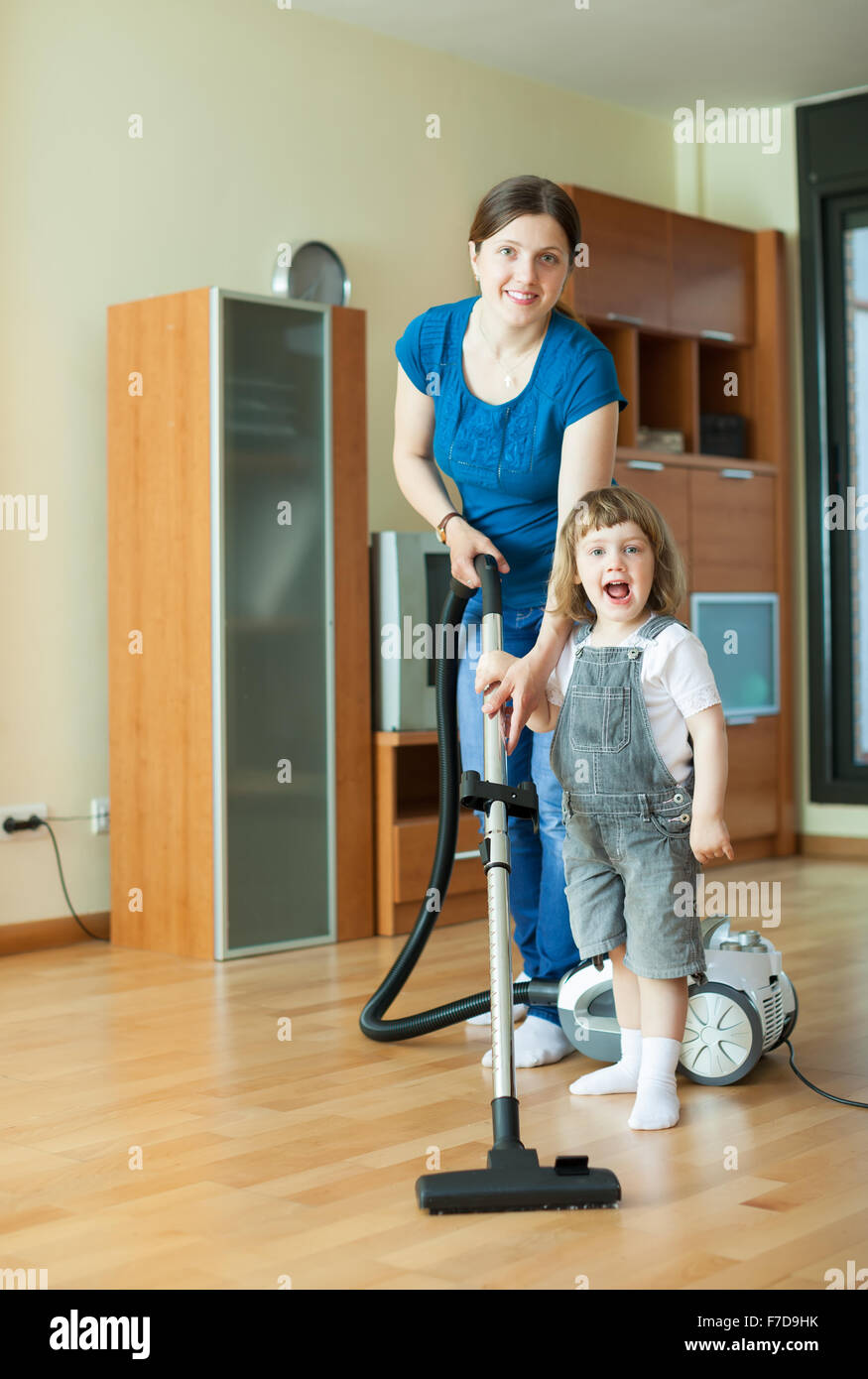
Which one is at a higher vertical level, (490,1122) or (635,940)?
(635,940)

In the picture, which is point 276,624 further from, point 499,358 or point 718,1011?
point 718,1011

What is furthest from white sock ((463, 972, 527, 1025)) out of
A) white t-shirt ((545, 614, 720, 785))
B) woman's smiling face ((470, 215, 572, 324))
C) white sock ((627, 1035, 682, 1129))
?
woman's smiling face ((470, 215, 572, 324))

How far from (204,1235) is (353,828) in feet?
6.91

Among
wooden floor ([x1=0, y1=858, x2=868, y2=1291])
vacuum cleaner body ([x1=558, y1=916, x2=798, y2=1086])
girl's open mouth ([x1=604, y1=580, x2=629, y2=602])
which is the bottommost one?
wooden floor ([x1=0, y1=858, x2=868, y2=1291])

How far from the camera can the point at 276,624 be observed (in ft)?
11.9

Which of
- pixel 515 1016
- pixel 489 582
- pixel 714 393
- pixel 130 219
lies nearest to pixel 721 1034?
pixel 515 1016

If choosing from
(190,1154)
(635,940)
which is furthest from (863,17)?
(190,1154)

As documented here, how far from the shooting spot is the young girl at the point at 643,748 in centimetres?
213

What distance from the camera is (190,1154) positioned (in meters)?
2.02

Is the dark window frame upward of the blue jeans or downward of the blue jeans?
upward

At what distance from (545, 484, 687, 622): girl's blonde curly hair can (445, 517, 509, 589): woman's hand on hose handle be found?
91 mm

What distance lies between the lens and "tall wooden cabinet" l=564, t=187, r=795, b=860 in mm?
4840

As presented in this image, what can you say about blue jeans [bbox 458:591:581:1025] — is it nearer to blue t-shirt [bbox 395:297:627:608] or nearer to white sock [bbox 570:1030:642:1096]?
blue t-shirt [bbox 395:297:627:608]
